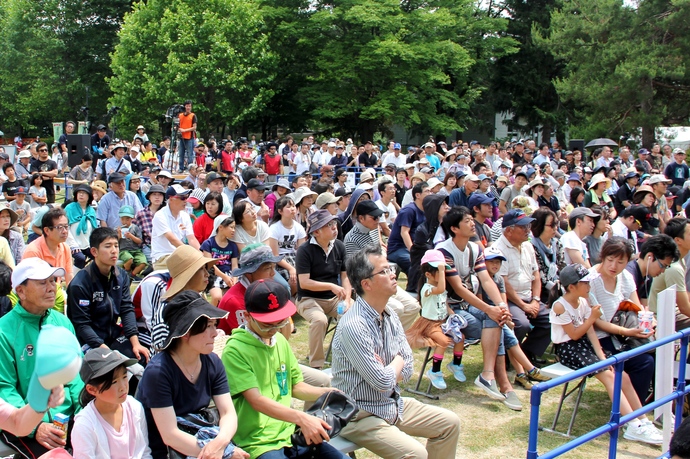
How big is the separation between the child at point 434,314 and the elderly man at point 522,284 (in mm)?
874

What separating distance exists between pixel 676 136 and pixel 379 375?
2739 cm

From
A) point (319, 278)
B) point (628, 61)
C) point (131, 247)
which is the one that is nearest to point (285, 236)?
point (319, 278)

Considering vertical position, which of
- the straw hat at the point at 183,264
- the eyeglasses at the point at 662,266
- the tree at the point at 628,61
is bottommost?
the eyeglasses at the point at 662,266

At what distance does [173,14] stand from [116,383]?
3104 centimetres

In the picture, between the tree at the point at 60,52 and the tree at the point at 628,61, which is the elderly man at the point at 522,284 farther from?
the tree at the point at 60,52

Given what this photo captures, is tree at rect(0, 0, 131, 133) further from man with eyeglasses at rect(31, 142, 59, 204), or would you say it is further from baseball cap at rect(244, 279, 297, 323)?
baseball cap at rect(244, 279, 297, 323)

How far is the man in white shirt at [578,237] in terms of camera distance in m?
7.26

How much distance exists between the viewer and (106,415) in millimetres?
3119

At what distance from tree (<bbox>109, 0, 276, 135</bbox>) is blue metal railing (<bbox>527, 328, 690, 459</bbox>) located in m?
28.5

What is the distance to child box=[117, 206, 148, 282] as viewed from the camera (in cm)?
820

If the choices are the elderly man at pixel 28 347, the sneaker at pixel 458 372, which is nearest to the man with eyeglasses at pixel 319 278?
the sneaker at pixel 458 372

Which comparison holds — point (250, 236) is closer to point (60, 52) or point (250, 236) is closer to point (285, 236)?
point (285, 236)

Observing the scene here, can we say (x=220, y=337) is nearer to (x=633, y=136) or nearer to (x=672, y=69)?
(x=672, y=69)

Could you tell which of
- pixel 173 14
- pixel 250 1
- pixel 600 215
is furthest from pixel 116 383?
pixel 250 1
